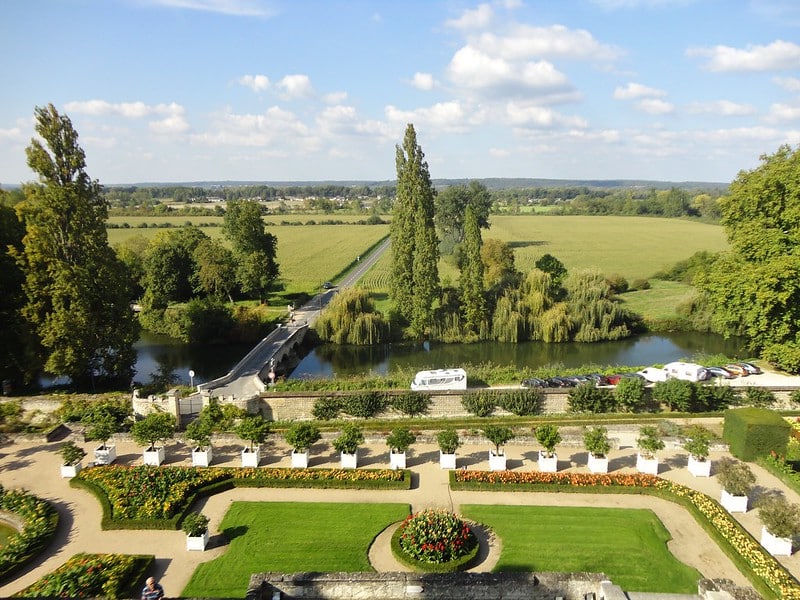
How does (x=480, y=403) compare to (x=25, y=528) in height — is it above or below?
above

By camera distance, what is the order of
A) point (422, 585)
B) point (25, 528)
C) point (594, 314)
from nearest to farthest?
point (422, 585), point (25, 528), point (594, 314)

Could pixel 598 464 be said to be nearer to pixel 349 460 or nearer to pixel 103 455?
pixel 349 460

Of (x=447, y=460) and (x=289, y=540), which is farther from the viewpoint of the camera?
(x=447, y=460)

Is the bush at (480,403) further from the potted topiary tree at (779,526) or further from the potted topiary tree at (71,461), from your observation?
the potted topiary tree at (71,461)

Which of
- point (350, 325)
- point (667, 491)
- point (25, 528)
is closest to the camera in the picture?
point (25, 528)

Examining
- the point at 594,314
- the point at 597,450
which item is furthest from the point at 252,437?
the point at 594,314

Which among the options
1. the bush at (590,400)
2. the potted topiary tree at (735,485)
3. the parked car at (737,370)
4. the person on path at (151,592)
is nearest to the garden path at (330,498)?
the potted topiary tree at (735,485)

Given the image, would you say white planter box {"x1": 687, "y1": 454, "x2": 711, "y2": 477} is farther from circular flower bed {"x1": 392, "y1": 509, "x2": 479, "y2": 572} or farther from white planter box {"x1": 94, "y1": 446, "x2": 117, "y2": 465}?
white planter box {"x1": 94, "y1": 446, "x2": 117, "y2": 465}
